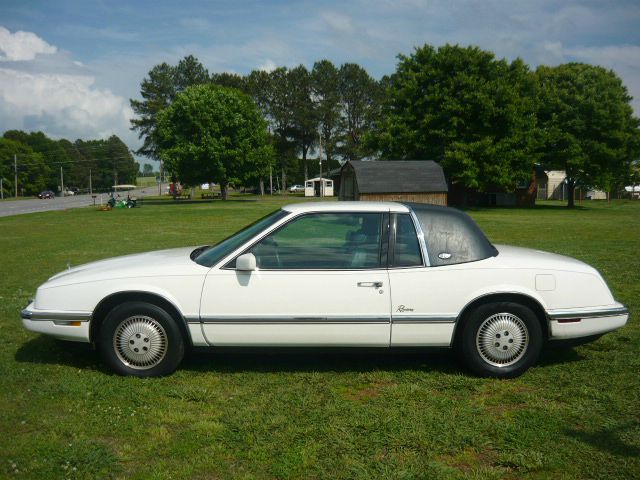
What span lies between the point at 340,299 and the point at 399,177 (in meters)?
34.3

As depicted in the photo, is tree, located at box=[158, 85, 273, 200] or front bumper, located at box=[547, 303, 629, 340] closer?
front bumper, located at box=[547, 303, 629, 340]

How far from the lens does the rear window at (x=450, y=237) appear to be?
16.3 feet

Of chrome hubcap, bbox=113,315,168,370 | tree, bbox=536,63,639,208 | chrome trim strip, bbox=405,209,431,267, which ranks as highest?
tree, bbox=536,63,639,208

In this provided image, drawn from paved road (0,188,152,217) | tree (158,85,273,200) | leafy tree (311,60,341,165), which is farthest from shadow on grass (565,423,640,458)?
leafy tree (311,60,341,165)

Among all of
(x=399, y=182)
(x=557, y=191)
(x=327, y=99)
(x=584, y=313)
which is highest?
(x=327, y=99)

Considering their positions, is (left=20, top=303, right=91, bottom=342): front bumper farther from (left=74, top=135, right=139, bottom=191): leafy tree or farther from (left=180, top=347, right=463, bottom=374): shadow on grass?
(left=74, top=135, right=139, bottom=191): leafy tree

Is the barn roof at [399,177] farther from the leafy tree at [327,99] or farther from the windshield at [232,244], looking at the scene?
the leafy tree at [327,99]

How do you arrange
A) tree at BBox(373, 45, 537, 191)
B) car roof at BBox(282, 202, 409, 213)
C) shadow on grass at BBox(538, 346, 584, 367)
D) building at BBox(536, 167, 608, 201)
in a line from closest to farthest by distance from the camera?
1. car roof at BBox(282, 202, 409, 213)
2. shadow on grass at BBox(538, 346, 584, 367)
3. tree at BBox(373, 45, 537, 191)
4. building at BBox(536, 167, 608, 201)

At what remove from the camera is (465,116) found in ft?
144

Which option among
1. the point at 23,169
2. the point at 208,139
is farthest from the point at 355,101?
the point at 23,169

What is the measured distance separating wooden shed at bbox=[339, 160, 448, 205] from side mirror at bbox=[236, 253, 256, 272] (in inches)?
1266

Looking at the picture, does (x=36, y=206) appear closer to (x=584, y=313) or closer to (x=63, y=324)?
(x=63, y=324)

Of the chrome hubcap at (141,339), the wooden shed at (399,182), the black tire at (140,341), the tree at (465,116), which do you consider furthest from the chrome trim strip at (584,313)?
the tree at (465,116)

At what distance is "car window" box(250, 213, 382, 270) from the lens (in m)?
4.90
